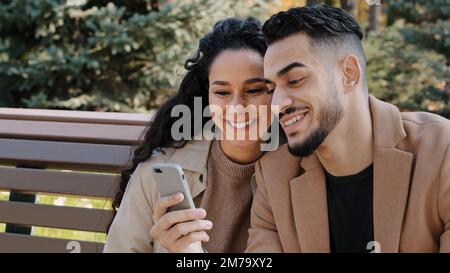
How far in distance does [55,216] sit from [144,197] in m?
0.61

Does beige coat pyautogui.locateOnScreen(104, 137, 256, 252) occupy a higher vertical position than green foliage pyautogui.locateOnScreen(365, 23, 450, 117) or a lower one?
higher

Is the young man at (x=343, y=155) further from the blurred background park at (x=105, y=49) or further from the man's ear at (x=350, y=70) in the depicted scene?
the blurred background park at (x=105, y=49)

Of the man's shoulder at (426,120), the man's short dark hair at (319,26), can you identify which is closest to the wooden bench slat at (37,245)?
the man's short dark hair at (319,26)

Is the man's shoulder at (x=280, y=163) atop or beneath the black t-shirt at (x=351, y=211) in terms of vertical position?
atop

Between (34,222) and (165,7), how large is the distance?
201 inches

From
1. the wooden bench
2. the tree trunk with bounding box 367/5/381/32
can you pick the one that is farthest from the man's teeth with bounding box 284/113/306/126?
the tree trunk with bounding box 367/5/381/32

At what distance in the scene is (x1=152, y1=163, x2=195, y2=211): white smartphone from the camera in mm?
2400

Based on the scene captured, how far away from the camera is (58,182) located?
3254mm

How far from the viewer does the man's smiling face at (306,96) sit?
7.79 feet

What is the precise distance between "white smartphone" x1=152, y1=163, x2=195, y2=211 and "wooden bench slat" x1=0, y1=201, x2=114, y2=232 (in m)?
0.74

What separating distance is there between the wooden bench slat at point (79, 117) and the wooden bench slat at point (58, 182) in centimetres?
30

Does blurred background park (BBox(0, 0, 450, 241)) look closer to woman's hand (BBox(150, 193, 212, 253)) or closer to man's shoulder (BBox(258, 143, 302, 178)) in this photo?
man's shoulder (BBox(258, 143, 302, 178))

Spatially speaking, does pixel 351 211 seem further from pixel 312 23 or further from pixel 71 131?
pixel 71 131

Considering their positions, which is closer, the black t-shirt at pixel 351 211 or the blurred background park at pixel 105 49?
the black t-shirt at pixel 351 211
